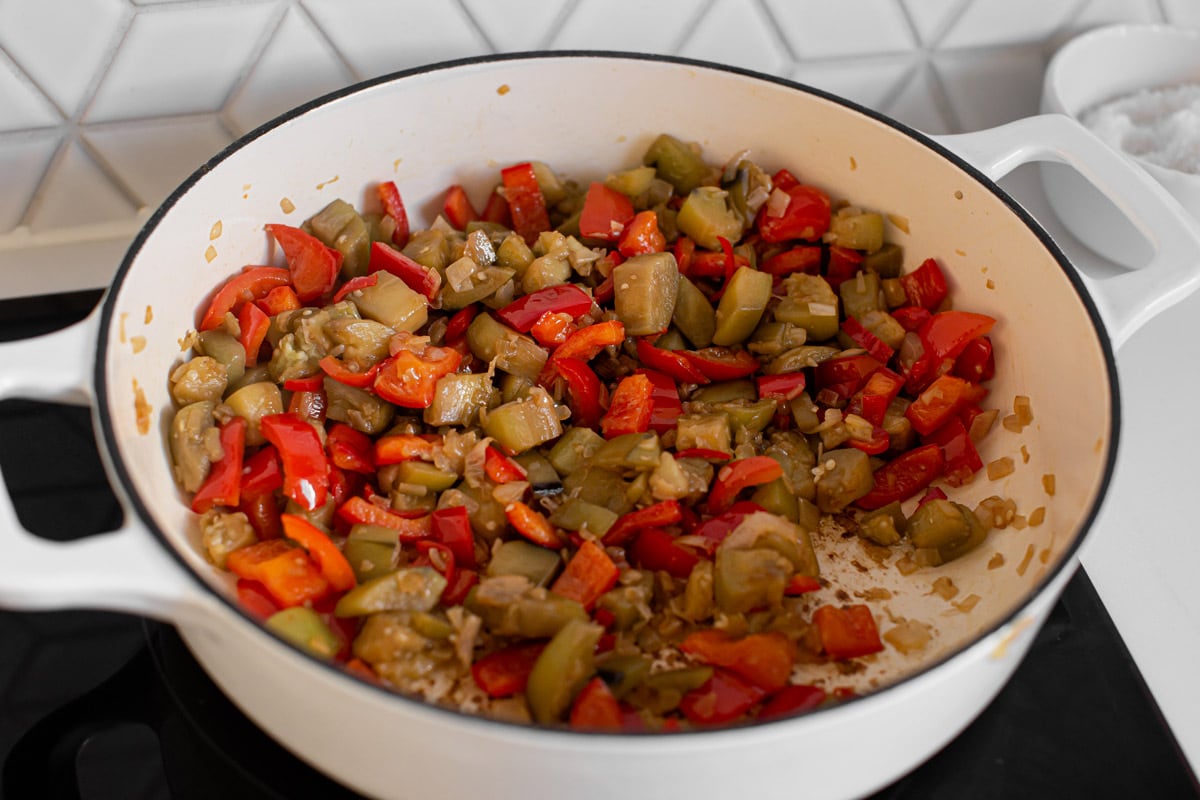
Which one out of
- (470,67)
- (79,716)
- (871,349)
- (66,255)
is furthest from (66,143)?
(871,349)

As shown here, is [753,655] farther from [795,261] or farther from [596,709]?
[795,261]

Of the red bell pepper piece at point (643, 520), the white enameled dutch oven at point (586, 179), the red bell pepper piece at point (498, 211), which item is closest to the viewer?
the white enameled dutch oven at point (586, 179)

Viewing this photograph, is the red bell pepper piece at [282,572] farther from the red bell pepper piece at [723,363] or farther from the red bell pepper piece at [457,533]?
the red bell pepper piece at [723,363]

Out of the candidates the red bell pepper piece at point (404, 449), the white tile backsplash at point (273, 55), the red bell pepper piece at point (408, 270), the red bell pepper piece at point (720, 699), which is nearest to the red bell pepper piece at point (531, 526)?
the red bell pepper piece at point (404, 449)

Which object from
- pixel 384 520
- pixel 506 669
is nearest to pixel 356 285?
pixel 384 520

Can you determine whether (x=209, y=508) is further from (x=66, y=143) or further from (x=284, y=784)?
(x=66, y=143)
